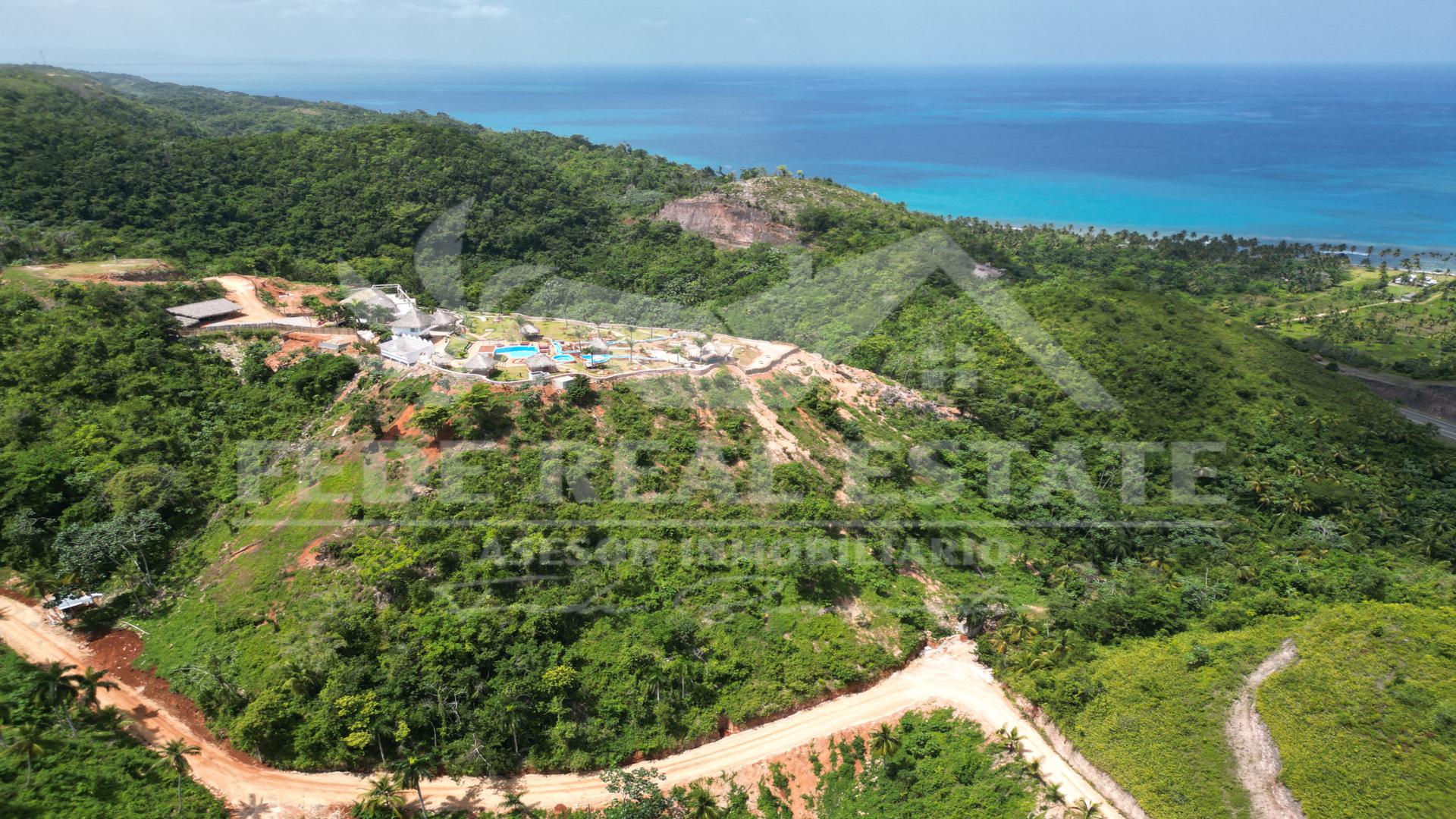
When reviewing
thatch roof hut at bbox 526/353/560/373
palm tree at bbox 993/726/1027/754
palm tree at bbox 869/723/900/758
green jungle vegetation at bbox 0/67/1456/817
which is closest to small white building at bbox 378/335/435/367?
green jungle vegetation at bbox 0/67/1456/817

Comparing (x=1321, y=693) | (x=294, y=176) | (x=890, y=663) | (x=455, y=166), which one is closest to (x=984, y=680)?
(x=890, y=663)

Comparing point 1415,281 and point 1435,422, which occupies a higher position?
point 1415,281

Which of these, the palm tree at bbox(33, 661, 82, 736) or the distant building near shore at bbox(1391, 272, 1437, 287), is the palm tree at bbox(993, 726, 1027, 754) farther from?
the distant building near shore at bbox(1391, 272, 1437, 287)

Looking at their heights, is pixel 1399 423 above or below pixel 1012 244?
below

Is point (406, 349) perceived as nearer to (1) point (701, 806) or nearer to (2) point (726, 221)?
(1) point (701, 806)

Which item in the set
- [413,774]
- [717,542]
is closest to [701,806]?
[413,774]

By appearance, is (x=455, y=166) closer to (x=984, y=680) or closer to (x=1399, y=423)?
(x=984, y=680)
